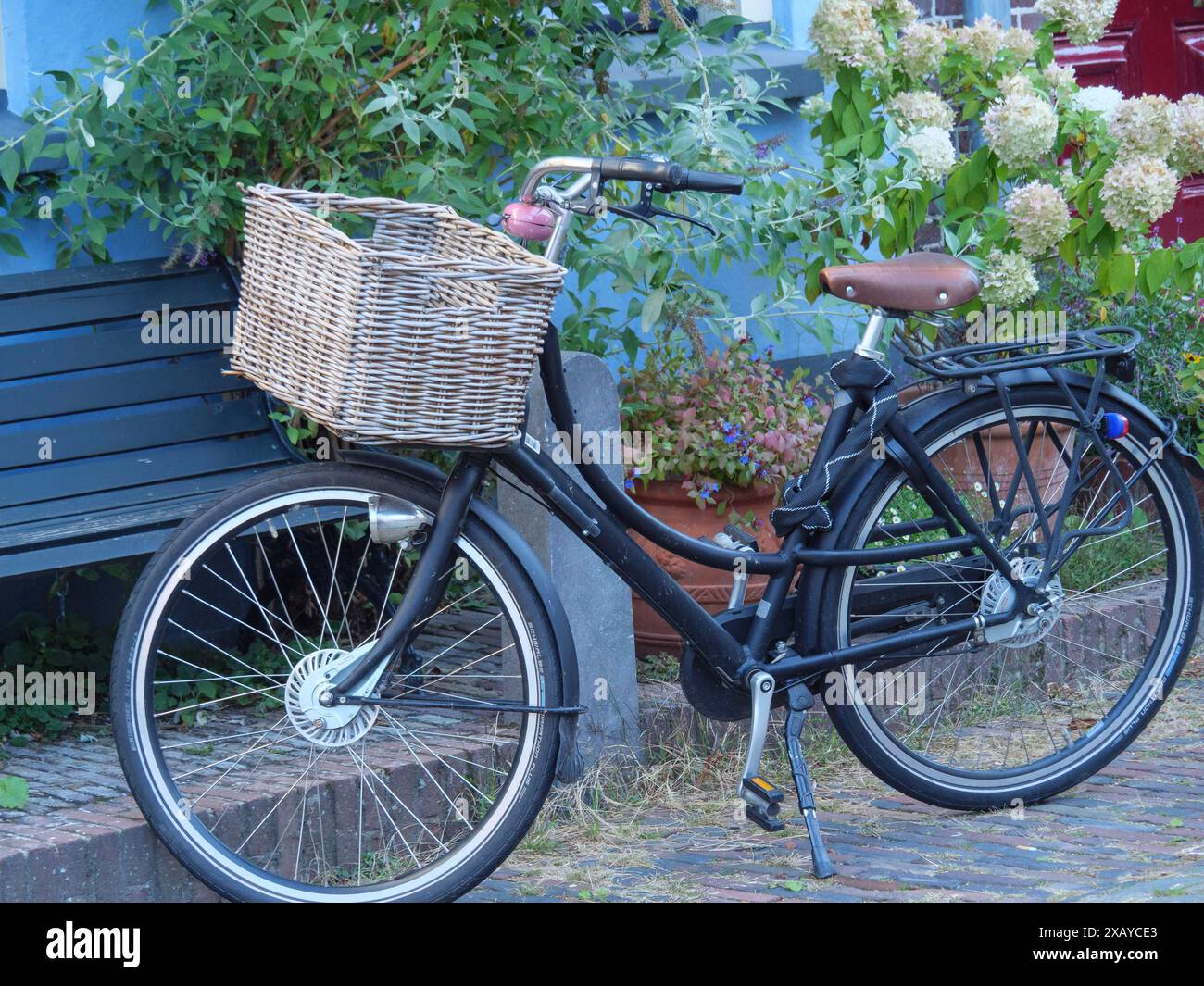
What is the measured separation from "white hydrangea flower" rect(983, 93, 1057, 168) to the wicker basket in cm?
179

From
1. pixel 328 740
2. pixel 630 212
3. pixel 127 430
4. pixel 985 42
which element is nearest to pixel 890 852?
pixel 328 740

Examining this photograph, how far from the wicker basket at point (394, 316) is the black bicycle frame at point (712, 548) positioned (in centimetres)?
21

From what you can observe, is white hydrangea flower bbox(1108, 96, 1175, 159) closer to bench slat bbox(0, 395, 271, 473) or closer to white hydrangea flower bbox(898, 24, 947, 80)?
white hydrangea flower bbox(898, 24, 947, 80)

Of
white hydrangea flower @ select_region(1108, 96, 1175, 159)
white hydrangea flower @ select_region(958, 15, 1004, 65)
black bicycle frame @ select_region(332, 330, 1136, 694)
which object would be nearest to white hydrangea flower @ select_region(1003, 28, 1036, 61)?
white hydrangea flower @ select_region(958, 15, 1004, 65)

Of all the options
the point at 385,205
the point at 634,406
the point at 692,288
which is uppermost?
the point at 385,205

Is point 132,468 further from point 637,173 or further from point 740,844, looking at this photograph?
point 740,844

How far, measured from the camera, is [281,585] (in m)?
4.25

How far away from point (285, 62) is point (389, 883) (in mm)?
2036

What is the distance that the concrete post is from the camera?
3.54 meters

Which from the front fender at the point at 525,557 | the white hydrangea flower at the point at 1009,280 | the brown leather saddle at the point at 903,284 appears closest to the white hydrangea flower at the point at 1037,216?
Answer: the white hydrangea flower at the point at 1009,280

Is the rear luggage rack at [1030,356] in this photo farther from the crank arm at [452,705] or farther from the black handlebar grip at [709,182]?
the crank arm at [452,705]

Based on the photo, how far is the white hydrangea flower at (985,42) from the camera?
14.0ft
